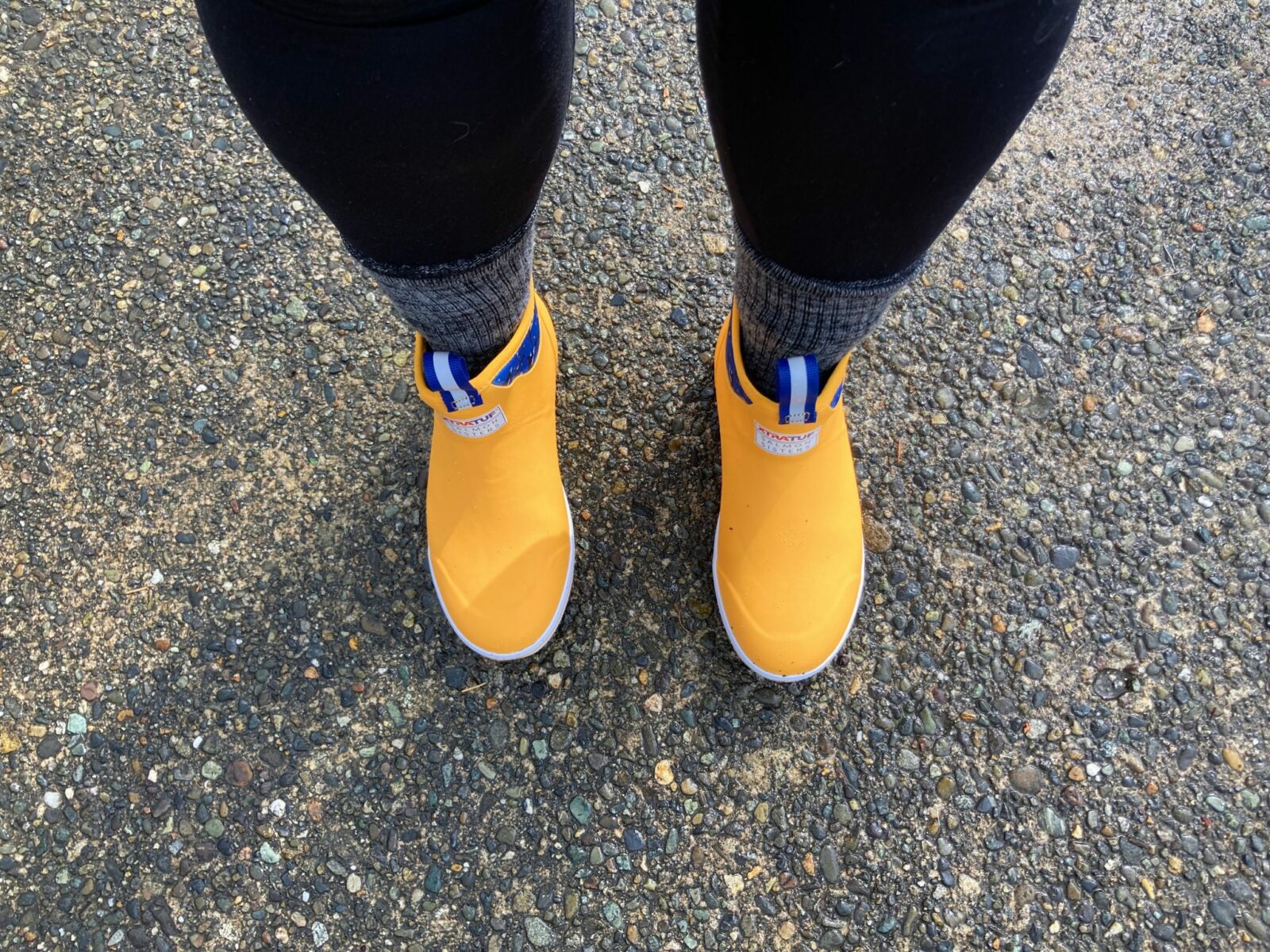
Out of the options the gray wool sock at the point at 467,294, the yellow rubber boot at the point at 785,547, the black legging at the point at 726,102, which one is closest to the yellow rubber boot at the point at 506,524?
the gray wool sock at the point at 467,294

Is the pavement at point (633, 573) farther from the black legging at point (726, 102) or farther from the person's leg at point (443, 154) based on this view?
the black legging at point (726, 102)

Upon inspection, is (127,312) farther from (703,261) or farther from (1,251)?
(703,261)

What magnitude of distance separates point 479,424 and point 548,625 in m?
0.29

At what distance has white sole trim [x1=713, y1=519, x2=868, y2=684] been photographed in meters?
1.23

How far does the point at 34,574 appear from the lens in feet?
4.36

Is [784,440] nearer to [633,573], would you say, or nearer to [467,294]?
[633,573]

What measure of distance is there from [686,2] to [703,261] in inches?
23.1

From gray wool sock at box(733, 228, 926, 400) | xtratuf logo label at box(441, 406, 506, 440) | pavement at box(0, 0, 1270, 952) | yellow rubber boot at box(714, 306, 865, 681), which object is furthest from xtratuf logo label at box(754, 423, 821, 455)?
xtratuf logo label at box(441, 406, 506, 440)

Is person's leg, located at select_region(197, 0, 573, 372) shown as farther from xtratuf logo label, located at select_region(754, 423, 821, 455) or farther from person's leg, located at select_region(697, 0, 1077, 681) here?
xtratuf logo label, located at select_region(754, 423, 821, 455)

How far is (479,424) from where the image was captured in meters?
1.15

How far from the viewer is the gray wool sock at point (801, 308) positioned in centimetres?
88

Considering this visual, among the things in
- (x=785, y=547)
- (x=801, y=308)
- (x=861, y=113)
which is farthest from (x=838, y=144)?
(x=785, y=547)

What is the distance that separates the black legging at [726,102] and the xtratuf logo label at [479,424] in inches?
12.9

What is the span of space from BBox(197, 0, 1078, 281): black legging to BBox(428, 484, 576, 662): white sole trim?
558 millimetres
